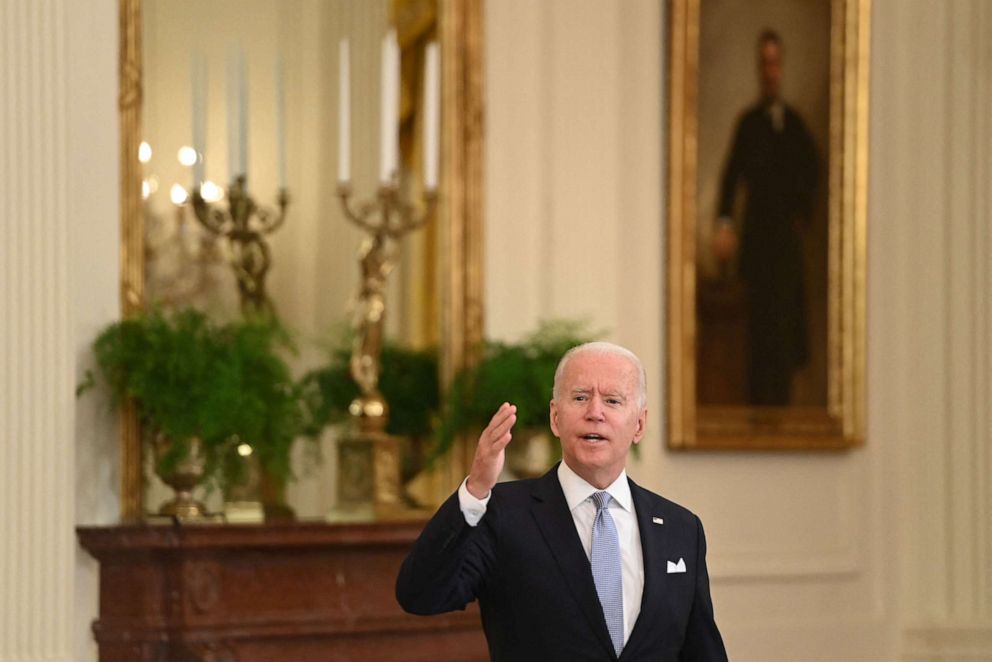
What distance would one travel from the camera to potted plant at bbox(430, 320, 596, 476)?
244 inches

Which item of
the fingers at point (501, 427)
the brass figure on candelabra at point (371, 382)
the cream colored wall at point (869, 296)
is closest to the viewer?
the fingers at point (501, 427)

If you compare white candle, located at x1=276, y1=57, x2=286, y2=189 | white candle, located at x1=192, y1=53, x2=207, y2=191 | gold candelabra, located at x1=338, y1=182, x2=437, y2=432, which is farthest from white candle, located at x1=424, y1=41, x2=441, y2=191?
white candle, located at x1=192, y1=53, x2=207, y2=191

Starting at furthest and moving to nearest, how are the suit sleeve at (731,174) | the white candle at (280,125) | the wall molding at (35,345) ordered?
the suit sleeve at (731,174) < the white candle at (280,125) < the wall molding at (35,345)

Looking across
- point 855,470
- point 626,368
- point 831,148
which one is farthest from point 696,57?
point 626,368

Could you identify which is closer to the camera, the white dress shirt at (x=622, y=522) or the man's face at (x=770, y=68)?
the white dress shirt at (x=622, y=522)

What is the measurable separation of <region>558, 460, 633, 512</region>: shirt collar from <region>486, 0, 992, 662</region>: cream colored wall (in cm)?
338

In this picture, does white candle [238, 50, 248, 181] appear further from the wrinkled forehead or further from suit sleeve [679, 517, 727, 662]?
suit sleeve [679, 517, 727, 662]

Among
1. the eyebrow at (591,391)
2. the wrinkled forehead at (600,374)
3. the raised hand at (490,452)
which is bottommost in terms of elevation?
the raised hand at (490,452)

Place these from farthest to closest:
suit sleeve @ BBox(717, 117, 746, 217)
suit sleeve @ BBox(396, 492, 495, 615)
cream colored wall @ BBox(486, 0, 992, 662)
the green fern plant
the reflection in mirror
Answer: suit sleeve @ BBox(717, 117, 746, 217) → cream colored wall @ BBox(486, 0, 992, 662) → the reflection in mirror → the green fern plant → suit sleeve @ BBox(396, 492, 495, 615)

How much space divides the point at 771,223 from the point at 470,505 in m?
4.55

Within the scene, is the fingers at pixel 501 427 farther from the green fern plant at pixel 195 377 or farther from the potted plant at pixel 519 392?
the potted plant at pixel 519 392

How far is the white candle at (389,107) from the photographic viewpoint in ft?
21.2

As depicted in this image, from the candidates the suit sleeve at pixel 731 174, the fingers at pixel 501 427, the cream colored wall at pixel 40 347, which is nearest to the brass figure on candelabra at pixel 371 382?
the cream colored wall at pixel 40 347

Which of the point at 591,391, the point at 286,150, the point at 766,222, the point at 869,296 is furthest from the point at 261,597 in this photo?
the point at 869,296
